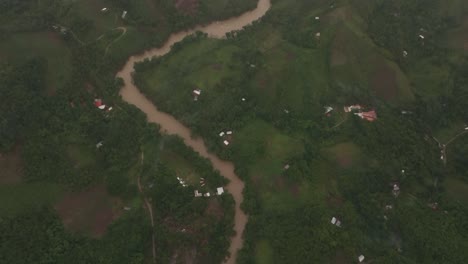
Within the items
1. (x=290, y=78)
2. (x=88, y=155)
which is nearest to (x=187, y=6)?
(x=290, y=78)

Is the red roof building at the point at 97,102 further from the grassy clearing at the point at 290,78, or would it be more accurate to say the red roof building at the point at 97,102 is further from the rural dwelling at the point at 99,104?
the grassy clearing at the point at 290,78

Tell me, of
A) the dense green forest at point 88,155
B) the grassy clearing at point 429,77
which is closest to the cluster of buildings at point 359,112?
the grassy clearing at point 429,77

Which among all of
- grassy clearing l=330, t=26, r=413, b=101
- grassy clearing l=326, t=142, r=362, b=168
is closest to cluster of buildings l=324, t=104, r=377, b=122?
grassy clearing l=330, t=26, r=413, b=101

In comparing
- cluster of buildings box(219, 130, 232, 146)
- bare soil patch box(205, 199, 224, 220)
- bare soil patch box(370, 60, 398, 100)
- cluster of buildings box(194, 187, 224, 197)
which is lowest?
bare soil patch box(205, 199, 224, 220)

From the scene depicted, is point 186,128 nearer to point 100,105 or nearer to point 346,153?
point 100,105

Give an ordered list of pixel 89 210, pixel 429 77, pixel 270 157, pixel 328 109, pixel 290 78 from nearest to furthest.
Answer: pixel 89 210, pixel 270 157, pixel 328 109, pixel 290 78, pixel 429 77

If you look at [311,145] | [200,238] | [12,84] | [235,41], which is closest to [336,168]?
[311,145]

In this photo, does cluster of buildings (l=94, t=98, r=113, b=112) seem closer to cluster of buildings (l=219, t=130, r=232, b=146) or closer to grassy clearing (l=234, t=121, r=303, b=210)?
cluster of buildings (l=219, t=130, r=232, b=146)
